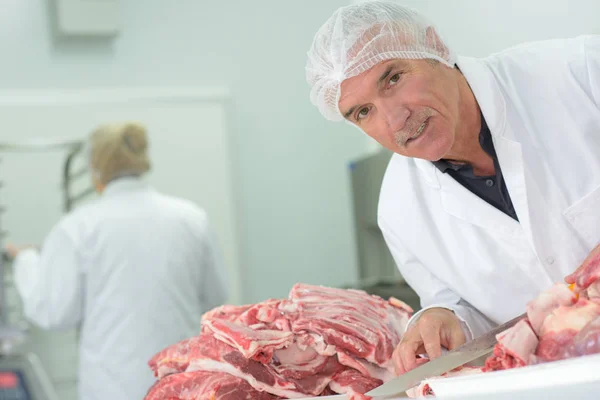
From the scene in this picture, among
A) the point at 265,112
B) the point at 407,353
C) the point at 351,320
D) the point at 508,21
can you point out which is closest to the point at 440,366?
the point at 407,353

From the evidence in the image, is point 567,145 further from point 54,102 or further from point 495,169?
point 54,102

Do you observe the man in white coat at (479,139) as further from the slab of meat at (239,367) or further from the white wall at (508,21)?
the white wall at (508,21)

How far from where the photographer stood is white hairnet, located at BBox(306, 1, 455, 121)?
1646mm

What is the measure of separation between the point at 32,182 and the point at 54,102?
1.62 ft

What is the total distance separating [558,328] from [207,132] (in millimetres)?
3917

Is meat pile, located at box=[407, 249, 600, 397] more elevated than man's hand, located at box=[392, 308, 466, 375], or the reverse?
meat pile, located at box=[407, 249, 600, 397]

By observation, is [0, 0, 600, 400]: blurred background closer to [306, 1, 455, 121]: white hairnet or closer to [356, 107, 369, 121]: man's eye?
[306, 1, 455, 121]: white hairnet

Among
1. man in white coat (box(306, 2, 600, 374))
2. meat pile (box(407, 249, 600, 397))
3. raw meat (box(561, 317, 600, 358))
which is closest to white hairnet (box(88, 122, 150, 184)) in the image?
man in white coat (box(306, 2, 600, 374))

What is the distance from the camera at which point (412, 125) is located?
5.23 feet

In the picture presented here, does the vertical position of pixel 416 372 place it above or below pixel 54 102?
below

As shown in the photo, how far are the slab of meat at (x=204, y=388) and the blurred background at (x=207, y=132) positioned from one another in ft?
8.77

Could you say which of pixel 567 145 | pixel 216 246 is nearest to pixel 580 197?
pixel 567 145

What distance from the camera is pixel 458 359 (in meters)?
1.24

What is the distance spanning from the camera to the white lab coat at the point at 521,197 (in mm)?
1693
